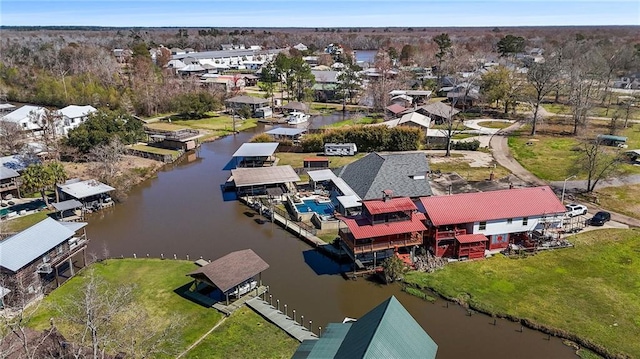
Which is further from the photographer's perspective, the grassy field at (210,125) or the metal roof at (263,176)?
the grassy field at (210,125)

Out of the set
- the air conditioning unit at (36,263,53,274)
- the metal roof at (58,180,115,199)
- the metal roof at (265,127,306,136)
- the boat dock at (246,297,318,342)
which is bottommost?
the boat dock at (246,297,318,342)

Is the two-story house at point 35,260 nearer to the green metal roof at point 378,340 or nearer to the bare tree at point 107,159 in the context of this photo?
the bare tree at point 107,159

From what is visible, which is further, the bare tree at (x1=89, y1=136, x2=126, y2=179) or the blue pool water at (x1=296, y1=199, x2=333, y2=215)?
the bare tree at (x1=89, y1=136, x2=126, y2=179)

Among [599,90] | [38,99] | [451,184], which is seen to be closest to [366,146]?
[451,184]

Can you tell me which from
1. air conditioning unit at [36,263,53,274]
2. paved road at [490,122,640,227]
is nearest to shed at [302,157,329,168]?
paved road at [490,122,640,227]

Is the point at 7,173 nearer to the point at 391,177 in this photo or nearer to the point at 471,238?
the point at 391,177

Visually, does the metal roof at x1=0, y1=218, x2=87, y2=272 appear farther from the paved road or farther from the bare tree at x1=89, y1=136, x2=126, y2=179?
the paved road

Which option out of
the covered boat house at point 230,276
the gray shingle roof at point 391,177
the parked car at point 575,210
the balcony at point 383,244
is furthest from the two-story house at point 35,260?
the parked car at point 575,210
